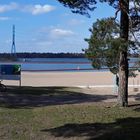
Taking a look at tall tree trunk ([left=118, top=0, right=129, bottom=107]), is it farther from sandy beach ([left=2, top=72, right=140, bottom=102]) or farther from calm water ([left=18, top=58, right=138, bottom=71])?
calm water ([left=18, top=58, right=138, bottom=71])

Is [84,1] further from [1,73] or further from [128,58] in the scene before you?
[1,73]

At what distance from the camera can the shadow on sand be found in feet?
41.5

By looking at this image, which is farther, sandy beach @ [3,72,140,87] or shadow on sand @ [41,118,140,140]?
sandy beach @ [3,72,140,87]

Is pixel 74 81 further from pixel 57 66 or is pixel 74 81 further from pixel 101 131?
pixel 57 66

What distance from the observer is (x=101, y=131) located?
13.4 metres

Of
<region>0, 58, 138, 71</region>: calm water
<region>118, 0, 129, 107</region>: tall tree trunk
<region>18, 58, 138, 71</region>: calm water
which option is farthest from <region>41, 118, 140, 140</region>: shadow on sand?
<region>18, 58, 138, 71</region>: calm water

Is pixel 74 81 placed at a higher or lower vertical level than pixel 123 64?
lower

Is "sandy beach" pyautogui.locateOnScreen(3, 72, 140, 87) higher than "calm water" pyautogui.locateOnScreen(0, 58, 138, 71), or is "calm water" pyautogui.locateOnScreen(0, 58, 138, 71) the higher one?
"calm water" pyautogui.locateOnScreen(0, 58, 138, 71)

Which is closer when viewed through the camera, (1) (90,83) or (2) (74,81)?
(1) (90,83)

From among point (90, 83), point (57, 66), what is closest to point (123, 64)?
point (90, 83)

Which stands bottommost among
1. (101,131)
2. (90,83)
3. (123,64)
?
(101,131)

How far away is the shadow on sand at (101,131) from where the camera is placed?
12.7m

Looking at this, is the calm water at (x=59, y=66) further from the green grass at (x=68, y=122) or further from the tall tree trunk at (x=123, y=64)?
the green grass at (x=68, y=122)

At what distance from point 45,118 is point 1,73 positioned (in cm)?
1667
